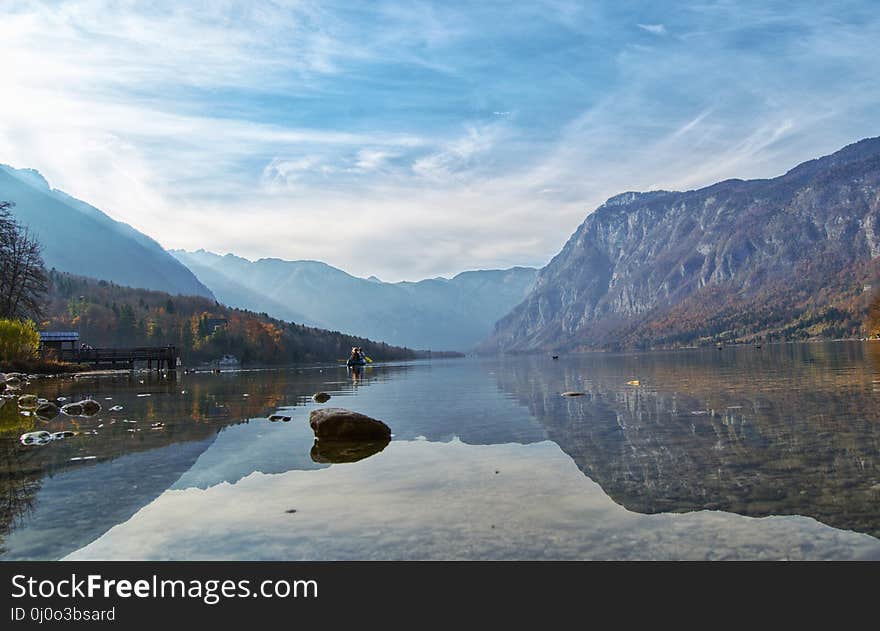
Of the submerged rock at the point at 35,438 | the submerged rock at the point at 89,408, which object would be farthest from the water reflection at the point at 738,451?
the submerged rock at the point at 89,408

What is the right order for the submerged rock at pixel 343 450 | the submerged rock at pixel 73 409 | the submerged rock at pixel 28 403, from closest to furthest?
the submerged rock at pixel 343 450 < the submerged rock at pixel 73 409 < the submerged rock at pixel 28 403

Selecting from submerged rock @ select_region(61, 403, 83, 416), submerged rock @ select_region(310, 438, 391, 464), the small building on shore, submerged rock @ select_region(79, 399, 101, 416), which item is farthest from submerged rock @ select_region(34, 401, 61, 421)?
the small building on shore

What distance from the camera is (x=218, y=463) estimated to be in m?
20.7

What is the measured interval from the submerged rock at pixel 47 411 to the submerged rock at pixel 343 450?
59.9 ft

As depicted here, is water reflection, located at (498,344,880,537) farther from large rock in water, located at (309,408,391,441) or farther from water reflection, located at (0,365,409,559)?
water reflection, located at (0,365,409,559)

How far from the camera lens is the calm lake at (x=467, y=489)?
37.2ft

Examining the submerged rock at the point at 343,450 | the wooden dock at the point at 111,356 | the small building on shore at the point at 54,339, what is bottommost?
the submerged rock at the point at 343,450

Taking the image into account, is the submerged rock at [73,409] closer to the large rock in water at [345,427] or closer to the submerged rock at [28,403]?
the submerged rock at [28,403]

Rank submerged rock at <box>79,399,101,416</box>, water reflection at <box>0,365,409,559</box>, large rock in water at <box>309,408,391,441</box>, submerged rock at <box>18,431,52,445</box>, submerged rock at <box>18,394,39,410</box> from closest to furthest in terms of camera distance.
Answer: water reflection at <box>0,365,409,559</box> < submerged rock at <box>18,431,52,445</box> < large rock in water at <box>309,408,391,441</box> < submerged rock at <box>79,399,101,416</box> < submerged rock at <box>18,394,39,410</box>

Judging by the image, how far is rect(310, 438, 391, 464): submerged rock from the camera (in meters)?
21.2

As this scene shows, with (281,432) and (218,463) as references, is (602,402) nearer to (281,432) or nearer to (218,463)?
(281,432)

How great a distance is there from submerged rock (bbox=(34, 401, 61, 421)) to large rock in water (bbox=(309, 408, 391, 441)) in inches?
679
